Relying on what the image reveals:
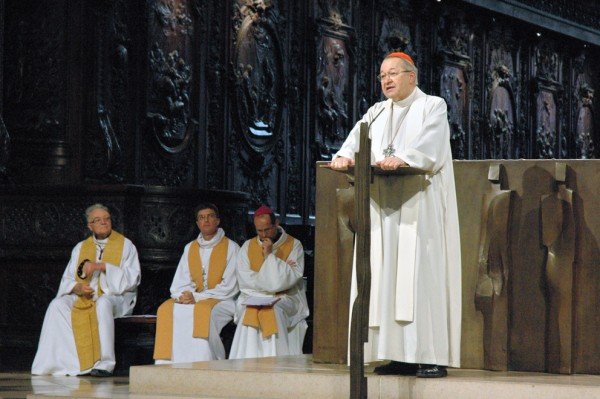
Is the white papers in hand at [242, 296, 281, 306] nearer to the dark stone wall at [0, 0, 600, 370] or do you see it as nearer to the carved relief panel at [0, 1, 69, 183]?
the dark stone wall at [0, 0, 600, 370]

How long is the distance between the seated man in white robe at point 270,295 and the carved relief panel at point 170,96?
7.89 feet

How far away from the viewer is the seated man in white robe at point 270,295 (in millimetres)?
11039

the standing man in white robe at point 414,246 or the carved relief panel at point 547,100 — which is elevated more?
the carved relief panel at point 547,100

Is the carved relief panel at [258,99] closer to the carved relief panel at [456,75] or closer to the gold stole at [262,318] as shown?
the gold stole at [262,318]

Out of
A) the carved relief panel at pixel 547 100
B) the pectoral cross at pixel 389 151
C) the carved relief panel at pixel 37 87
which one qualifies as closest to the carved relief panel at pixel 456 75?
the carved relief panel at pixel 547 100

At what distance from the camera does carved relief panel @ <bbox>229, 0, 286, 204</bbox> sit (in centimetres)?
1474

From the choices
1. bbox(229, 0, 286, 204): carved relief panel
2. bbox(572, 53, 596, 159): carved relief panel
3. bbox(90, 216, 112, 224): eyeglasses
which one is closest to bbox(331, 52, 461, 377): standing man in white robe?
bbox(90, 216, 112, 224): eyeglasses

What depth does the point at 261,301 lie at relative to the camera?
11.0 m

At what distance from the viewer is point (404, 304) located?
7.18 m

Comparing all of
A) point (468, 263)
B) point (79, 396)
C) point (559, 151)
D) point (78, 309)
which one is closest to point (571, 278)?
point (468, 263)

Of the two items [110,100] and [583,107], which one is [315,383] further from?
[583,107]

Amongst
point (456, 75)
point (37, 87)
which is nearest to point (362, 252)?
point (37, 87)

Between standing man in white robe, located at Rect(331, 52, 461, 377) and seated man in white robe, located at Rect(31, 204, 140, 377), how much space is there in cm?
415

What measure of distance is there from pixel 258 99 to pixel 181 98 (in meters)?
1.42
